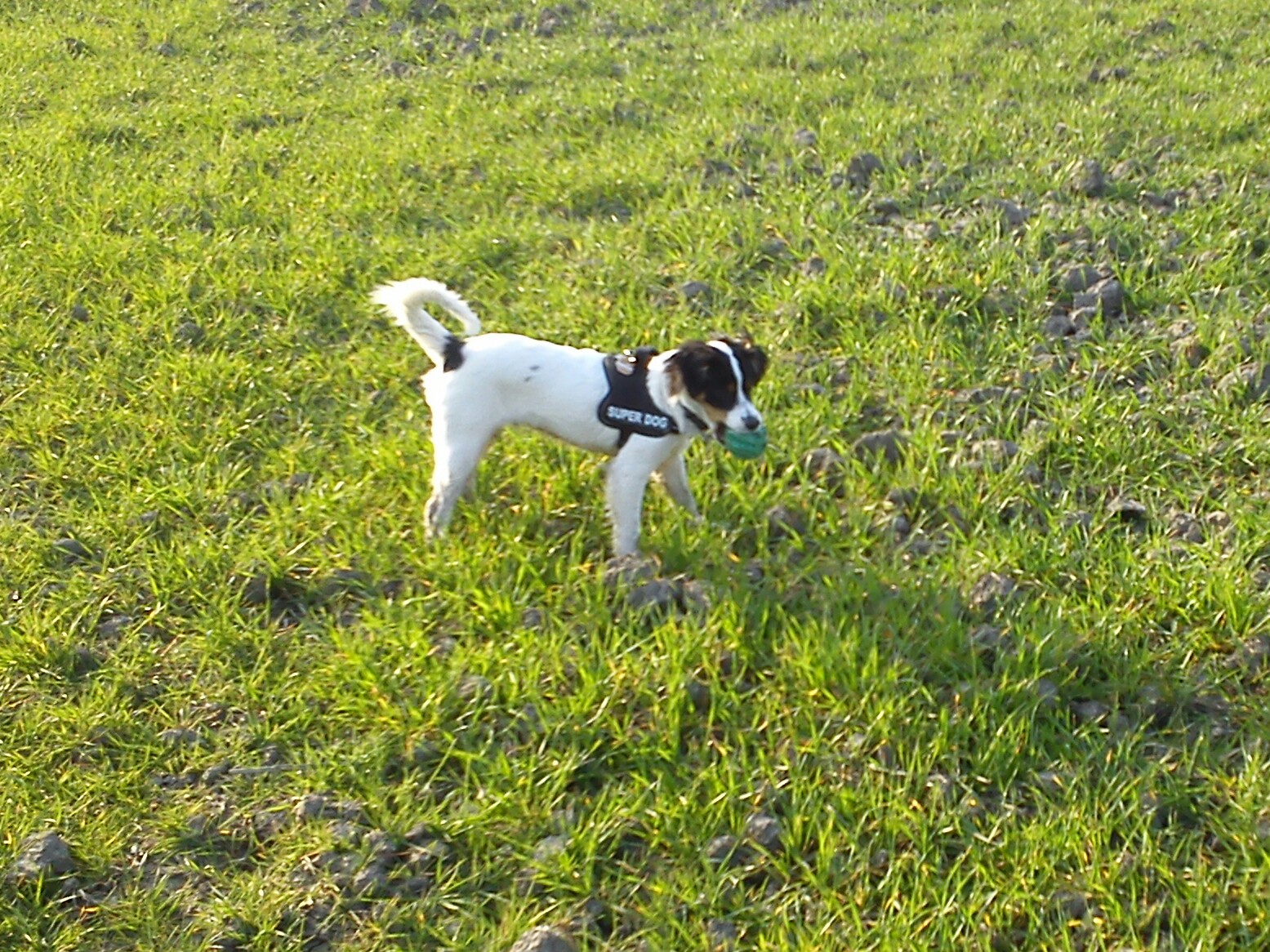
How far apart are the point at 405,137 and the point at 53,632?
4.58 m

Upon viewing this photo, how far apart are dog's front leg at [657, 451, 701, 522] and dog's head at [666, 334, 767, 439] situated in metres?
0.33

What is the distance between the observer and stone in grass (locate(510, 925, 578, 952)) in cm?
255

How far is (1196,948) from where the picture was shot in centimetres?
239

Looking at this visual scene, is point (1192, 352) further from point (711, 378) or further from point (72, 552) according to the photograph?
point (72, 552)

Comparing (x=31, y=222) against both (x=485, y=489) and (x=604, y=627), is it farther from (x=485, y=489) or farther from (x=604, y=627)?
(x=604, y=627)

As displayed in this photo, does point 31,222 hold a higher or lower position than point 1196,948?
higher

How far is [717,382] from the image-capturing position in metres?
3.61

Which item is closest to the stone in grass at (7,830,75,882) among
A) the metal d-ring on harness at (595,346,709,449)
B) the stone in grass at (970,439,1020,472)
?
the metal d-ring on harness at (595,346,709,449)

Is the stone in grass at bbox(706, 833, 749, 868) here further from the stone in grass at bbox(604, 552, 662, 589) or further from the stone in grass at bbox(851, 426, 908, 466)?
the stone in grass at bbox(851, 426, 908, 466)

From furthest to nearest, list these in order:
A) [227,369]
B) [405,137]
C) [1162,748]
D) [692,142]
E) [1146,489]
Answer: [405,137] → [692,142] → [227,369] → [1146,489] → [1162,748]

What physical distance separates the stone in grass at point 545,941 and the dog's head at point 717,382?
1.61 metres

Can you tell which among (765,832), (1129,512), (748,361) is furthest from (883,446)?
(765,832)

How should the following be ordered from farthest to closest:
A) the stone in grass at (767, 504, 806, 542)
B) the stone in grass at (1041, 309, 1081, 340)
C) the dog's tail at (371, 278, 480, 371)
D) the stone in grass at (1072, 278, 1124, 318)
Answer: the stone in grass at (1072, 278, 1124, 318)
the stone in grass at (1041, 309, 1081, 340)
the dog's tail at (371, 278, 480, 371)
the stone in grass at (767, 504, 806, 542)

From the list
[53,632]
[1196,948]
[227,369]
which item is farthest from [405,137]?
[1196,948]
